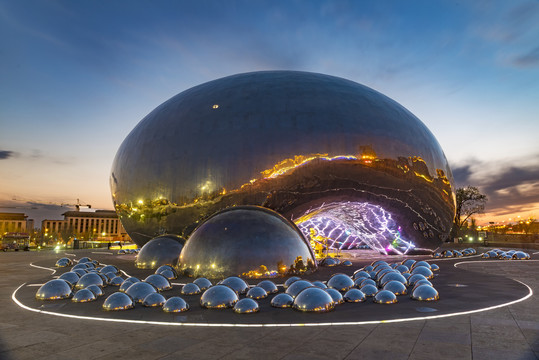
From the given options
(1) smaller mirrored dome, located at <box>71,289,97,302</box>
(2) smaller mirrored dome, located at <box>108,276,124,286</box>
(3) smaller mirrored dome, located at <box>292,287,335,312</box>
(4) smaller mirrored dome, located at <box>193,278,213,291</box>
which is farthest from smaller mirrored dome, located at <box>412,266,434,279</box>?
(1) smaller mirrored dome, located at <box>71,289,97,302</box>

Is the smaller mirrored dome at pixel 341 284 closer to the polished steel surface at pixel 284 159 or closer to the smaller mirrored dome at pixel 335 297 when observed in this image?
the smaller mirrored dome at pixel 335 297

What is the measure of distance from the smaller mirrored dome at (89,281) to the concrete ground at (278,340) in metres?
3.76

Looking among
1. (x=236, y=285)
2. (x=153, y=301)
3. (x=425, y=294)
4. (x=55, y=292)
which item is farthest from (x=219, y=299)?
(x=425, y=294)

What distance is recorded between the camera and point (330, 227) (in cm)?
2994

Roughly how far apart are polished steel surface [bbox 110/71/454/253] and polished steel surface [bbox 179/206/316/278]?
488 centimetres

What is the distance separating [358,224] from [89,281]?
1883 cm

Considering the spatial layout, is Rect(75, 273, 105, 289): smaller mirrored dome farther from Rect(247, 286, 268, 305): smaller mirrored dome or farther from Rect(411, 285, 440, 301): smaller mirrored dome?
Rect(411, 285, 440, 301): smaller mirrored dome

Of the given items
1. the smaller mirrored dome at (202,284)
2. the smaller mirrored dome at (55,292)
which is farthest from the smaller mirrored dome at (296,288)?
the smaller mirrored dome at (55,292)

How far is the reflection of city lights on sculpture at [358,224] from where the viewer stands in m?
23.6

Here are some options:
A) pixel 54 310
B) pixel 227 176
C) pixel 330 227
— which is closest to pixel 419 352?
pixel 54 310

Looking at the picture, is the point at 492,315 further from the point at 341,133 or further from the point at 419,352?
the point at 341,133

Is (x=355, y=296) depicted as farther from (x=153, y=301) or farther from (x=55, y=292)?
(x=55, y=292)

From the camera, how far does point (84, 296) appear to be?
995cm

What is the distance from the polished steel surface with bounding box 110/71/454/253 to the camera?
67.3 feet
